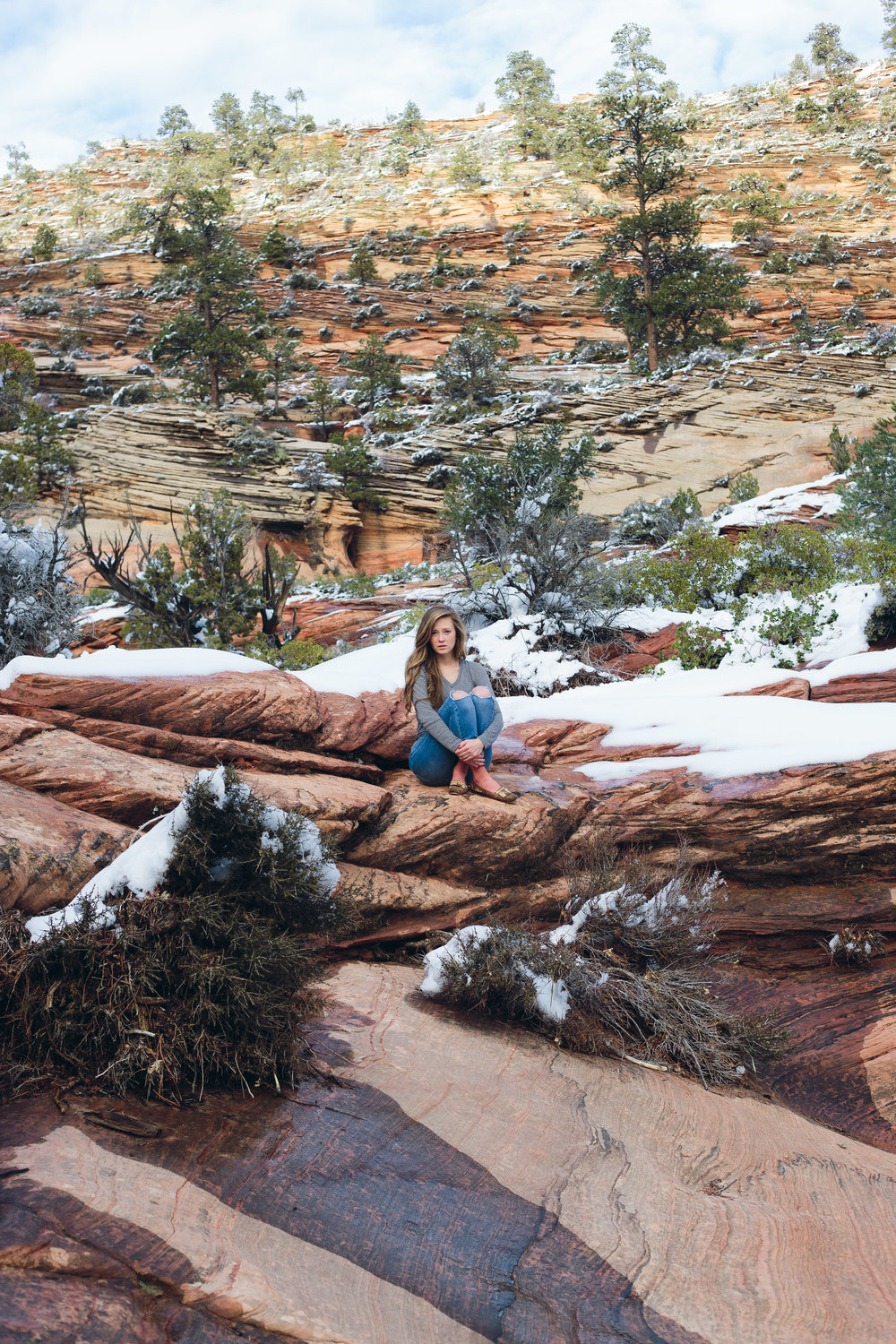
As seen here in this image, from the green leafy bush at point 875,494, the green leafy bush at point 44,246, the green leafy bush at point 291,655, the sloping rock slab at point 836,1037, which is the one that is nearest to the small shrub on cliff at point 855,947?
the sloping rock slab at point 836,1037

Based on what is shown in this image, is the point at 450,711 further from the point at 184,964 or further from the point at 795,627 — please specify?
the point at 795,627

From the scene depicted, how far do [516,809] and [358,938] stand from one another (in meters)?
1.18

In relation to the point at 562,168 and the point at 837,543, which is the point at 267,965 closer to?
the point at 837,543

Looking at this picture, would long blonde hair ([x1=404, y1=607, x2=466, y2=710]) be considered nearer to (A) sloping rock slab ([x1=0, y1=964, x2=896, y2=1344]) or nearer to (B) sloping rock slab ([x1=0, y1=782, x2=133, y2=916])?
(B) sloping rock slab ([x1=0, y1=782, x2=133, y2=916])

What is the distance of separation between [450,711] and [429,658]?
405 millimetres

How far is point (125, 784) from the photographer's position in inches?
156

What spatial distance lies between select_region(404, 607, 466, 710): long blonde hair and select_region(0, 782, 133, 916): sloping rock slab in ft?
6.07

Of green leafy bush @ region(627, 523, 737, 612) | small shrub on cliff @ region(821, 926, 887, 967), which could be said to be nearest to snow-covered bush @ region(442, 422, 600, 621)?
green leafy bush @ region(627, 523, 737, 612)

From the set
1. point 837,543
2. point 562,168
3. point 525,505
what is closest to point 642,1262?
point 525,505

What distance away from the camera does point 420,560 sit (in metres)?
22.9

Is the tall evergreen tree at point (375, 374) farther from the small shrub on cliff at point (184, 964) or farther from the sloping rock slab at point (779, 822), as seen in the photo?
the small shrub on cliff at point (184, 964)

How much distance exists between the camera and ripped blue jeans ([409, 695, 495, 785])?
15.6 ft

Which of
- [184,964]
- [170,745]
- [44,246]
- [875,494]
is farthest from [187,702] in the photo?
[44,246]

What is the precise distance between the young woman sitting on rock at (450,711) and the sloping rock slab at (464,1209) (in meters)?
1.71
